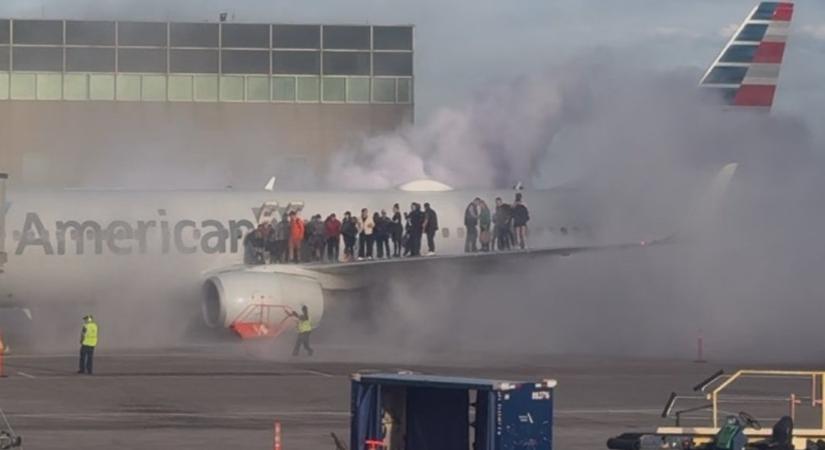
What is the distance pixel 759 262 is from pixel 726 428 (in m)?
26.1

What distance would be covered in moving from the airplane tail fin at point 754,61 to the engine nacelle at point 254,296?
1638cm

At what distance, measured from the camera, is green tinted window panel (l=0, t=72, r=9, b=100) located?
65188 millimetres

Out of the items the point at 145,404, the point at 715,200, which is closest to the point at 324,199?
the point at 715,200

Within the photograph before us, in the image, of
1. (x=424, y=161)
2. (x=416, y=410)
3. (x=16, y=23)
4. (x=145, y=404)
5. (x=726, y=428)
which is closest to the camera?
(x=726, y=428)

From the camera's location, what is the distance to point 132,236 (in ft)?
134

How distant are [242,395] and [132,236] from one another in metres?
13.2

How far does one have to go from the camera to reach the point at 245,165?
6438 centimetres

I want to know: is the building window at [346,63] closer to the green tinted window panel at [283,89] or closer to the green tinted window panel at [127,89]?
the green tinted window panel at [283,89]

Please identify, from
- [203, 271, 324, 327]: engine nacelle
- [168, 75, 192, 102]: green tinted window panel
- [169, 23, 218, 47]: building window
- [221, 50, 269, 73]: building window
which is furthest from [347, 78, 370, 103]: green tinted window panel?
[203, 271, 324, 327]: engine nacelle

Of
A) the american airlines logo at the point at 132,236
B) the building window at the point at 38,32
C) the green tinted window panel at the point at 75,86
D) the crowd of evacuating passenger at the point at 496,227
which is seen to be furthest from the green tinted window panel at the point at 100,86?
the crowd of evacuating passenger at the point at 496,227

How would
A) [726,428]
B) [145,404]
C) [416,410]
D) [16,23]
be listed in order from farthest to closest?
1. [16,23]
2. [145,404]
3. [416,410]
4. [726,428]

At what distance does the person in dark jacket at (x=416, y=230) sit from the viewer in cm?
4131

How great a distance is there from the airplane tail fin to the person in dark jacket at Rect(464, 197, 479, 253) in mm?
11164

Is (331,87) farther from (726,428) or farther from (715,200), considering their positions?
(726,428)
